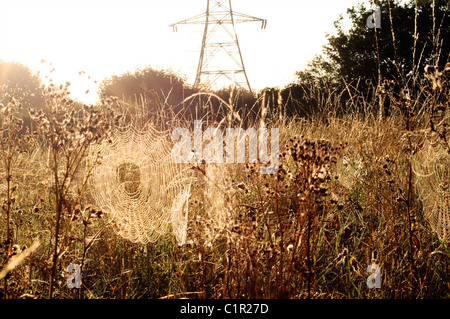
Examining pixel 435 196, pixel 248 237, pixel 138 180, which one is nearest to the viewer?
pixel 248 237

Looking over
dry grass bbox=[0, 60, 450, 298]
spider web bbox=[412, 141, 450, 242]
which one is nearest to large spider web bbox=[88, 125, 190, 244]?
dry grass bbox=[0, 60, 450, 298]

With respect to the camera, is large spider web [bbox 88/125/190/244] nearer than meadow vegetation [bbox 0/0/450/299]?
No

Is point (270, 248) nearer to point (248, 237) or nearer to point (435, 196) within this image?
point (248, 237)

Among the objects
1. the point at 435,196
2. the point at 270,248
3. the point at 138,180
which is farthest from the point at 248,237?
the point at 138,180

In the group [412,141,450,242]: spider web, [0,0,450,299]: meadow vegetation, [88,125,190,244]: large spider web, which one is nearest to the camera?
[0,0,450,299]: meadow vegetation

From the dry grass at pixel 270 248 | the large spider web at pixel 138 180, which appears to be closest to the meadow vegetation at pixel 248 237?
the dry grass at pixel 270 248

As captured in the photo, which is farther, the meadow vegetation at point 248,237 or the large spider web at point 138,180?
the large spider web at point 138,180

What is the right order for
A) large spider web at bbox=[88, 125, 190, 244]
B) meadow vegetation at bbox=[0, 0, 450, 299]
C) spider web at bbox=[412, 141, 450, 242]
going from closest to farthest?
1. meadow vegetation at bbox=[0, 0, 450, 299]
2. spider web at bbox=[412, 141, 450, 242]
3. large spider web at bbox=[88, 125, 190, 244]

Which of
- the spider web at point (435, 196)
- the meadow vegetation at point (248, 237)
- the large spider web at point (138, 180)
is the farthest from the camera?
the large spider web at point (138, 180)

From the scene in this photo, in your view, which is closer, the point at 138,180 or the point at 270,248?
the point at 270,248

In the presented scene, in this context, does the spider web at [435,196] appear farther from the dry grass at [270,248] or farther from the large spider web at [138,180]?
the large spider web at [138,180]

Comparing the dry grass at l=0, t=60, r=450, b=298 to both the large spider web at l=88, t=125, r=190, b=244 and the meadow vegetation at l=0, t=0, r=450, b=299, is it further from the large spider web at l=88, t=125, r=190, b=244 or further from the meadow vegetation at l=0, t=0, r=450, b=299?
the large spider web at l=88, t=125, r=190, b=244

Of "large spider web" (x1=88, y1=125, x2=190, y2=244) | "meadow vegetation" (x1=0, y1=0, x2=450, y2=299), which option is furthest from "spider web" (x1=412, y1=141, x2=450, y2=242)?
"large spider web" (x1=88, y1=125, x2=190, y2=244)
